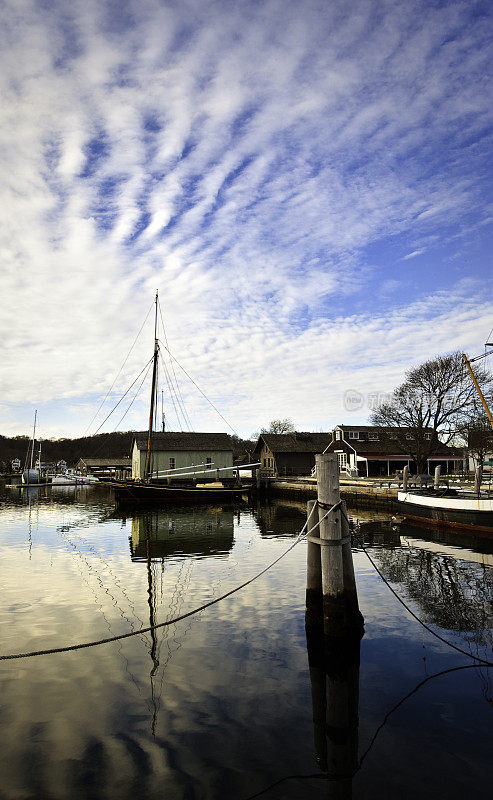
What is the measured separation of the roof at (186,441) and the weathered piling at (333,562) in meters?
49.7

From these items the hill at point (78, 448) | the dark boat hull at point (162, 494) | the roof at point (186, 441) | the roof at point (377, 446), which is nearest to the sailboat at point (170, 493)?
the dark boat hull at point (162, 494)

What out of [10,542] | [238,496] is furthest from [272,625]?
[238,496]

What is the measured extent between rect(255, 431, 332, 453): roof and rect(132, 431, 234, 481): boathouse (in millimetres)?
6132

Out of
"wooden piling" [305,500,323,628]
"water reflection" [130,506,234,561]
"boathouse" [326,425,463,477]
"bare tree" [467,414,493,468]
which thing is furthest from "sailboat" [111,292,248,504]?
"wooden piling" [305,500,323,628]

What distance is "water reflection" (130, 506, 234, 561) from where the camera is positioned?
725 inches

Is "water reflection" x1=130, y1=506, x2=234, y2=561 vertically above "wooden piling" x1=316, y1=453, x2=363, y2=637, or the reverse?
"wooden piling" x1=316, y1=453, x2=363, y2=637

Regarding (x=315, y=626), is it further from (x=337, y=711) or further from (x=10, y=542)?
(x=10, y=542)

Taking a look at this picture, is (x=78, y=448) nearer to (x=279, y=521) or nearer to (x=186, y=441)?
(x=186, y=441)

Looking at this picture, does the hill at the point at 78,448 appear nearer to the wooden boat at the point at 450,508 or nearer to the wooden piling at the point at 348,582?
the wooden boat at the point at 450,508

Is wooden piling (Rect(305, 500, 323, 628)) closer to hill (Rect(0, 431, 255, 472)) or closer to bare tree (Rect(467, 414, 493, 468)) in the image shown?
bare tree (Rect(467, 414, 493, 468))

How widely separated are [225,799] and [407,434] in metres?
45.1

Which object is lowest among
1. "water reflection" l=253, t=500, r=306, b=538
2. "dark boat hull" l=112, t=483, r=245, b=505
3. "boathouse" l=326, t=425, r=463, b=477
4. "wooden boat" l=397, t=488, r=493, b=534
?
"water reflection" l=253, t=500, r=306, b=538

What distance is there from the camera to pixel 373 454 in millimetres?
55406

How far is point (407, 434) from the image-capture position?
4669 centimetres
